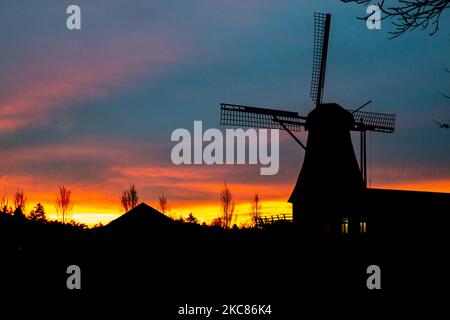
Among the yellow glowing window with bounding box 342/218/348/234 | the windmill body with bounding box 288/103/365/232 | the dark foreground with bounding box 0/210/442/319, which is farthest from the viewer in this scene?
the yellow glowing window with bounding box 342/218/348/234

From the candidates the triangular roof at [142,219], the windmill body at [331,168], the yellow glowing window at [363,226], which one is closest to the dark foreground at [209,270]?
the triangular roof at [142,219]

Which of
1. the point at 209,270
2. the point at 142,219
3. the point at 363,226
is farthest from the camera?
the point at 363,226

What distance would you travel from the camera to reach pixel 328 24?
1417 inches

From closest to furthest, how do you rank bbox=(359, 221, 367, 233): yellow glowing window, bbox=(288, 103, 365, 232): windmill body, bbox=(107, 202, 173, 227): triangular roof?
1. bbox=(107, 202, 173, 227): triangular roof
2. bbox=(359, 221, 367, 233): yellow glowing window
3. bbox=(288, 103, 365, 232): windmill body

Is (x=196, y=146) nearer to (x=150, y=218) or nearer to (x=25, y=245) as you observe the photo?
(x=150, y=218)

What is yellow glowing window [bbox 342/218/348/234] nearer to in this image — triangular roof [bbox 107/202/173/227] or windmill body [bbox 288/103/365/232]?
windmill body [bbox 288/103/365/232]

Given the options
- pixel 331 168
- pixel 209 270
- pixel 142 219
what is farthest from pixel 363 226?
pixel 142 219

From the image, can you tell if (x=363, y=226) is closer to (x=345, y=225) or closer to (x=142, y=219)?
(x=345, y=225)

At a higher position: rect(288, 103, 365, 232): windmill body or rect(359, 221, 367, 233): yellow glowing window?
rect(288, 103, 365, 232): windmill body

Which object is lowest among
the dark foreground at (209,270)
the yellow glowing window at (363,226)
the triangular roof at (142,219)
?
the dark foreground at (209,270)

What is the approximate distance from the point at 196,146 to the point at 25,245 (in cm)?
1338

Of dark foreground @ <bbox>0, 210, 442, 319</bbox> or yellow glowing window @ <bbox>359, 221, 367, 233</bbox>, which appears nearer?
dark foreground @ <bbox>0, 210, 442, 319</bbox>

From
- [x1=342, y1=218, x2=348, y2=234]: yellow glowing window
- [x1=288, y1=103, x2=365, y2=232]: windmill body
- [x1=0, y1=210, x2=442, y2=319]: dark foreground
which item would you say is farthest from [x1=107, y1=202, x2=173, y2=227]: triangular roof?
[x1=342, y1=218, x2=348, y2=234]: yellow glowing window

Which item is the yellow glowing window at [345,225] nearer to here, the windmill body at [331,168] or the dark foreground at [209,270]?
the windmill body at [331,168]
